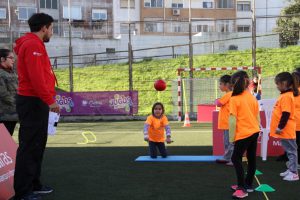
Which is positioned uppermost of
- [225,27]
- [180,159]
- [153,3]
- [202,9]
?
[153,3]

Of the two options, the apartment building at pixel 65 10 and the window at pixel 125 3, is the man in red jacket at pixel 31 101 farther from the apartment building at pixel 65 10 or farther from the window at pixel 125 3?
the window at pixel 125 3

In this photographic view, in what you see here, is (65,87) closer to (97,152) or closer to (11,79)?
(97,152)

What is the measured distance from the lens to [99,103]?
17.6 m

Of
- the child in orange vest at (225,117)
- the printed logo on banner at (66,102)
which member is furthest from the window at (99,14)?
the child in orange vest at (225,117)

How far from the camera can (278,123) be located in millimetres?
6750

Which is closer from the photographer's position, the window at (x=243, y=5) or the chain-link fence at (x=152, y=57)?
the chain-link fence at (x=152, y=57)

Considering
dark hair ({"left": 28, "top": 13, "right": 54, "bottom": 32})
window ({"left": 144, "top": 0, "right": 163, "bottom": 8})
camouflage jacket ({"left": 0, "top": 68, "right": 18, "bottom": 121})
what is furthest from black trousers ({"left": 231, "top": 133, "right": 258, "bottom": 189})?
window ({"left": 144, "top": 0, "right": 163, "bottom": 8})

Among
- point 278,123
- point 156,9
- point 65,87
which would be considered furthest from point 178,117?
point 156,9

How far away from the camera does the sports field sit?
5.86m

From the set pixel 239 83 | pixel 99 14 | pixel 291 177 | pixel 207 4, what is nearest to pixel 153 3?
pixel 99 14

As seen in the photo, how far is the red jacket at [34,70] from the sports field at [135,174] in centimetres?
155

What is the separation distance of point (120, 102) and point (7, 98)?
11.2m

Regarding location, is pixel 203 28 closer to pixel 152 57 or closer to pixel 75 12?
pixel 152 57

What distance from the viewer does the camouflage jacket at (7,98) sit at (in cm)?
634
